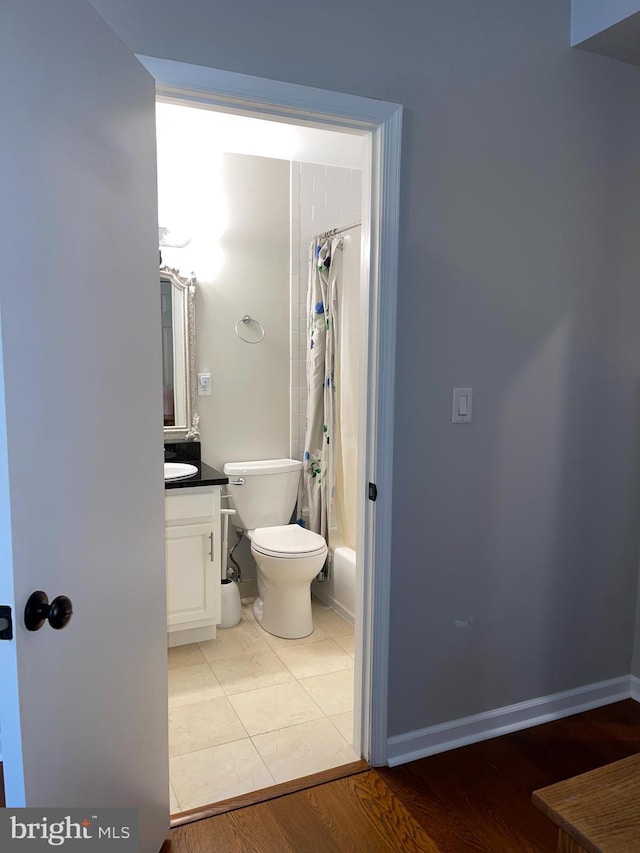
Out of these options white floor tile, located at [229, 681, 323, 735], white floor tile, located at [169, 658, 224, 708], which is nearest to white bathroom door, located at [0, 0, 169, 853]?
white floor tile, located at [229, 681, 323, 735]

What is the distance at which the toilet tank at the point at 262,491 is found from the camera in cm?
323

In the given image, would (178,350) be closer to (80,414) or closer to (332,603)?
(332,603)

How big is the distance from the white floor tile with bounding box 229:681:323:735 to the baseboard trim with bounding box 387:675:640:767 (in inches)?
16.1

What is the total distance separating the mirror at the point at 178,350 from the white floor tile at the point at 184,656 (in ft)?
3.33

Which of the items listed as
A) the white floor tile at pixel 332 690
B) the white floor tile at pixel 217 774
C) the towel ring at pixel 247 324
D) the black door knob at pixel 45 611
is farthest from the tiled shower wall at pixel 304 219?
the black door knob at pixel 45 611

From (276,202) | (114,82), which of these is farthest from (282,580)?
(114,82)

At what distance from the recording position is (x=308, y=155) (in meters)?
2.43

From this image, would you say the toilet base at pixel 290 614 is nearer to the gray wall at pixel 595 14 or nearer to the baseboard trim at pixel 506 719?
the baseboard trim at pixel 506 719

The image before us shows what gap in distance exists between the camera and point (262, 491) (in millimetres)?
3266

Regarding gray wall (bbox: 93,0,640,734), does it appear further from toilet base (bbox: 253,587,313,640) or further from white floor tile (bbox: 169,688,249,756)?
toilet base (bbox: 253,587,313,640)

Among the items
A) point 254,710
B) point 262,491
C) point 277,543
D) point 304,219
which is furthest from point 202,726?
point 304,219

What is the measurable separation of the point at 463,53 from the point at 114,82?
3.71 feet

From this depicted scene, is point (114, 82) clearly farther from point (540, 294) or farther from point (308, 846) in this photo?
point (308, 846)

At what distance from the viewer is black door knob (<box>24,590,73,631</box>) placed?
3.59 feet
